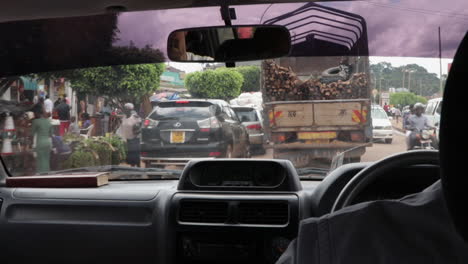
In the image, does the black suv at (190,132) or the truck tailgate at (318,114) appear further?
the truck tailgate at (318,114)

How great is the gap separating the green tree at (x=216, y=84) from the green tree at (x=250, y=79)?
0.73ft

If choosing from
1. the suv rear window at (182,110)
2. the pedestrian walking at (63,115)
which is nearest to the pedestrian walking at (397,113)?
the suv rear window at (182,110)

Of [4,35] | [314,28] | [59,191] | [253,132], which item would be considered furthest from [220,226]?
[253,132]

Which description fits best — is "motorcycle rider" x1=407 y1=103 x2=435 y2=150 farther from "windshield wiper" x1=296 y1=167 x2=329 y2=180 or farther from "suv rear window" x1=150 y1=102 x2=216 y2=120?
"windshield wiper" x1=296 y1=167 x2=329 y2=180

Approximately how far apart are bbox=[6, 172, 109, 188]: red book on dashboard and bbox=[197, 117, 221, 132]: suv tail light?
3660 mm

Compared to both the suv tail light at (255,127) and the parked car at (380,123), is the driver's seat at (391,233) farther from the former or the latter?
the suv tail light at (255,127)

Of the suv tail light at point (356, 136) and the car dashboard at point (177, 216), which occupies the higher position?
the suv tail light at point (356, 136)

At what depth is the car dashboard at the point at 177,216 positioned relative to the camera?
3.56 m

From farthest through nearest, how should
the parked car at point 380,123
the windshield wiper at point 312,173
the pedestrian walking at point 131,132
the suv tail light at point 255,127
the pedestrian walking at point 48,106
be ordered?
the suv tail light at point 255,127
the parked car at point 380,123
the pedestrian walking at point 48,106
the pedestrian walking at point 131,132
the windshield wiper at point 312,173

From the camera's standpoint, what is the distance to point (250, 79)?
10.9 meters

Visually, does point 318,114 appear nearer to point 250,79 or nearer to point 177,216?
point 250,79

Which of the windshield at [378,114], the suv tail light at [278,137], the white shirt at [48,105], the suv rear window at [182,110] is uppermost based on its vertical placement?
the white shirt at [48,105]

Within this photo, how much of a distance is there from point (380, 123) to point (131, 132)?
4173 millimetres

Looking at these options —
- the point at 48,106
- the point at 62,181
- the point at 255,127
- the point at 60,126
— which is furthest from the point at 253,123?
the point at 62,181
